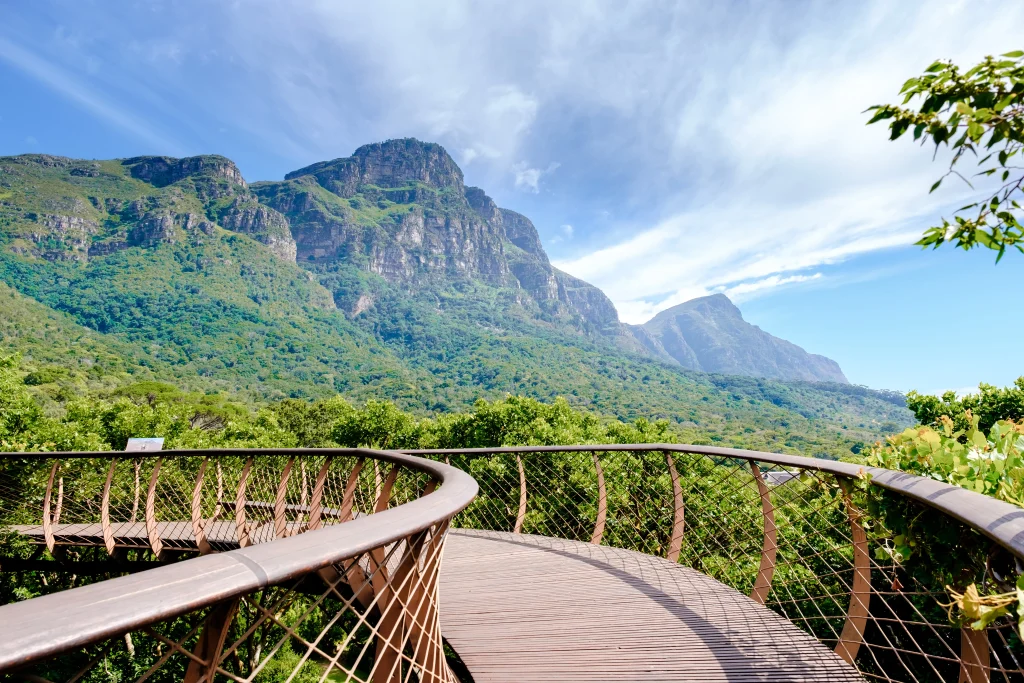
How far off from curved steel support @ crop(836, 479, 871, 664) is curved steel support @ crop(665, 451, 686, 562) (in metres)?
1.35

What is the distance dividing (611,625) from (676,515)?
1184 mm

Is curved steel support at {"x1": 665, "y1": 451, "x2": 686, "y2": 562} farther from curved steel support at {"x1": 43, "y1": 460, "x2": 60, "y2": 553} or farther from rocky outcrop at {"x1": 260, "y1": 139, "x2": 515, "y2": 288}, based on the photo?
rocky outcrop at {"x1": 260, "y1": 139, "x2": 515, "y2": 288}

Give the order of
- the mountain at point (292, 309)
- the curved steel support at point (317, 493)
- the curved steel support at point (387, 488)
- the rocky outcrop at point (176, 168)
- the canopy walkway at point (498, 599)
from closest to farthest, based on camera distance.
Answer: the canopy walkway at point (498, 599), the curved steel support at point (387, 488), the curved steel support at point (317, 493), the mountain at point (292, 309), the rocky outcrop at point (176, 168)

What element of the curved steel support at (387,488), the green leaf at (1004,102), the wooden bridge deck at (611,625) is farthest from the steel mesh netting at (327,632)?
the green leaf at (1004,102)

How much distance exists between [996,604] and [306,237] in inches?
6947

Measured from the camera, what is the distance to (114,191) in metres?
135

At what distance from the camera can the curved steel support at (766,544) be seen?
2654 mm

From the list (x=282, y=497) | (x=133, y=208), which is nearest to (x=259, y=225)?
(x=133, y=208)

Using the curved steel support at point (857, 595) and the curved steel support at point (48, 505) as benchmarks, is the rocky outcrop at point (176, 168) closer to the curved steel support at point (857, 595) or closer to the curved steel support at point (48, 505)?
the curved steel support at point (48, 505)

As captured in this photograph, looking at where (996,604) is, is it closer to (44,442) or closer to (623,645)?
(623,645)

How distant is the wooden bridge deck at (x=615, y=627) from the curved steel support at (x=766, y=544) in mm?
96

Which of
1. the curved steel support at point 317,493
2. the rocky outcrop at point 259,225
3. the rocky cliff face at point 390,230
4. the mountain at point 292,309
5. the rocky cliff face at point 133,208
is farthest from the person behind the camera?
the rocky cliff face at point 390,230

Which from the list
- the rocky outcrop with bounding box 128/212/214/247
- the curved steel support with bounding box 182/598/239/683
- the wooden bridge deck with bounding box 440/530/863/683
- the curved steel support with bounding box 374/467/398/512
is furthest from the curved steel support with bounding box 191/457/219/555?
the rocky outcrop with bounding box 128/212/214/247

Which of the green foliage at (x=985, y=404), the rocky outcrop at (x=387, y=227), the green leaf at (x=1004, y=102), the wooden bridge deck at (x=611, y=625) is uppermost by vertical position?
the rocky outcrop at (x=387, y=227)
